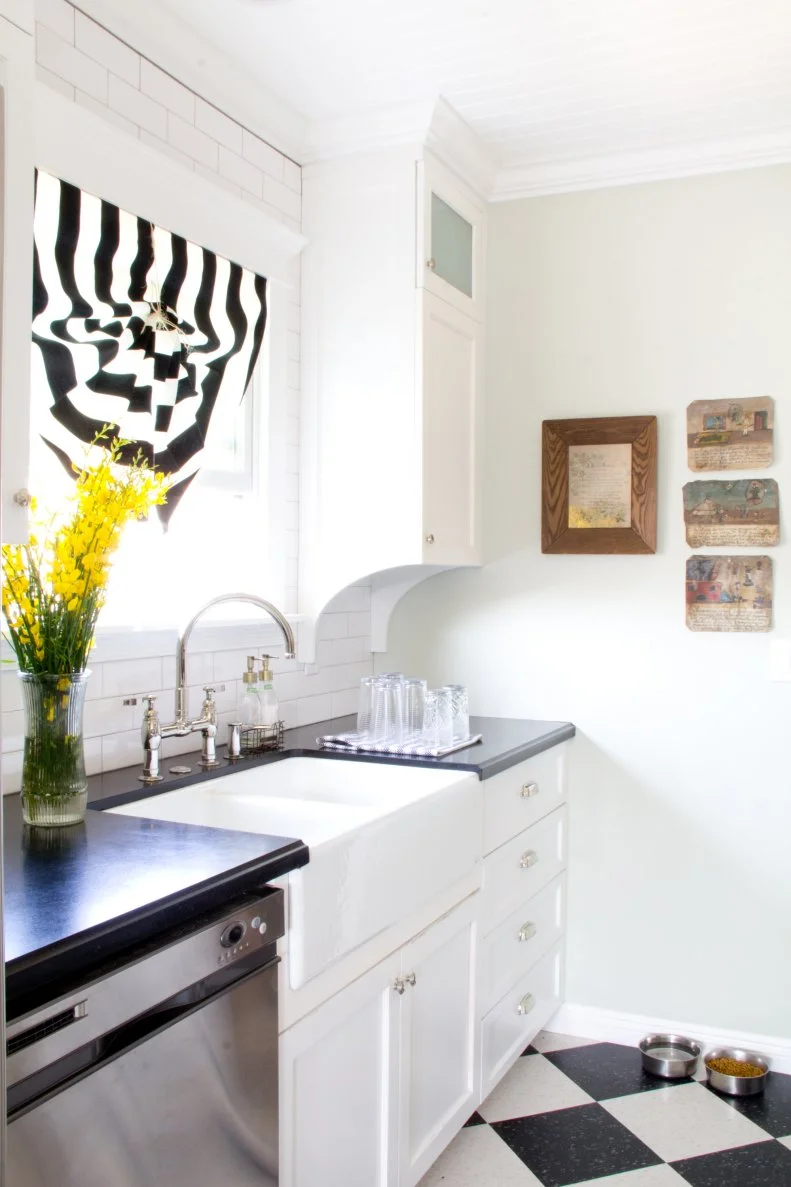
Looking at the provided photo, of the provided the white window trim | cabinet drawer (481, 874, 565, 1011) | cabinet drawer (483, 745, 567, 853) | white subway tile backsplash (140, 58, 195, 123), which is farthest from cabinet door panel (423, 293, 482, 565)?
cabinet drawer (481, 874, 565, 1011)

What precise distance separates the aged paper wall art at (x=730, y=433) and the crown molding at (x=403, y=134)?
3.13 ft

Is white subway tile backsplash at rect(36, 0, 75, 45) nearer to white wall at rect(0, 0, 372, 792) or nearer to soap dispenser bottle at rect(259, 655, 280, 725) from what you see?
white wall at rect(0, 0, 372, 792)

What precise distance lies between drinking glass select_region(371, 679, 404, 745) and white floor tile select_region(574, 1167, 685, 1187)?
3.60 ft

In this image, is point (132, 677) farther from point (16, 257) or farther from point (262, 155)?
point (262, 155)

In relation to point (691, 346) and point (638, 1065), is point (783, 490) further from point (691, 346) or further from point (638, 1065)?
point (638, 1065)

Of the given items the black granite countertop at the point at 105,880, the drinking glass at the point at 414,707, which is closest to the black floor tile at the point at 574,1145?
the drinking glass at the point at 414,707

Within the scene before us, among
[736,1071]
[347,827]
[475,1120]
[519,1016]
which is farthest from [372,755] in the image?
[736,1071]

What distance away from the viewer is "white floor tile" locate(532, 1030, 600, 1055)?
3.07 meters

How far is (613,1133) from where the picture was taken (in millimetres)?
2572

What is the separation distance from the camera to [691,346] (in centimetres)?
304

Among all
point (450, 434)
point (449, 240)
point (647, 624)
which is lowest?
point (647, 624)

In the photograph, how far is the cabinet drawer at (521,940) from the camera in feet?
8.41

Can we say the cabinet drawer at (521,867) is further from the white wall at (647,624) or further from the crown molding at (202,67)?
the crown molding at (202,67)

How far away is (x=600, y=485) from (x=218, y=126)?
4.63 feet
